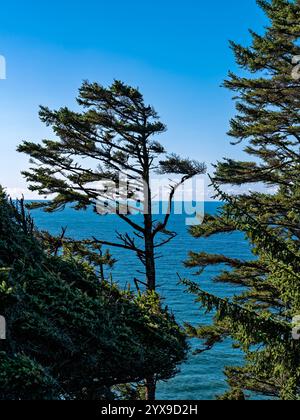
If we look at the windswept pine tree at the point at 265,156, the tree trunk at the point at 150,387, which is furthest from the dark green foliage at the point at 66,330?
the windswept pine tree at the point at 265,156

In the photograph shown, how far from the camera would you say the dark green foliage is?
5254 mm

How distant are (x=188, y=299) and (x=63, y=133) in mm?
40697

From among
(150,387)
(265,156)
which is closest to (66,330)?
(150,387)

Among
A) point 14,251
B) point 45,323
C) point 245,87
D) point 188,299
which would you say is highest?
point 245,87

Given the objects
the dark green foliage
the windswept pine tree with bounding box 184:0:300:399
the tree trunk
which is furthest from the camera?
the windswept pine tree with bounding box 184:0:300:399

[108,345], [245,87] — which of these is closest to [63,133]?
[245,87]

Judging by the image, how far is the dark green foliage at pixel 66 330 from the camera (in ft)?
17.2

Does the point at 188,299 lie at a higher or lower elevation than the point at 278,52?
lower

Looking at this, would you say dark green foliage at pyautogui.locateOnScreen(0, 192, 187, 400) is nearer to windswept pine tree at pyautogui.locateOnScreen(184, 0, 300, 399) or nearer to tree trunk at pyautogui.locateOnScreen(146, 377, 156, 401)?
tree trunk at pyautogui.locateOnScreen(146, 377, 156, 401)

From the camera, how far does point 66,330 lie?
622cm

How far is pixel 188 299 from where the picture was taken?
5284cm

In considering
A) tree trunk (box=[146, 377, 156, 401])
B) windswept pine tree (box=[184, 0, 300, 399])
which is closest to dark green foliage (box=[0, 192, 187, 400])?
tree trunk (box=[146, 377, 156, 401])
